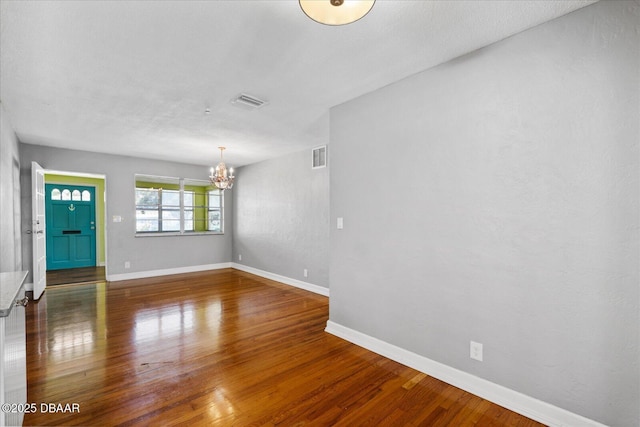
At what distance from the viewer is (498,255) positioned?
2.02m

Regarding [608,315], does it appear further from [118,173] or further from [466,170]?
[118,173]

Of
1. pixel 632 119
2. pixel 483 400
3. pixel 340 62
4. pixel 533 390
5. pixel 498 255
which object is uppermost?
pixel 340 62

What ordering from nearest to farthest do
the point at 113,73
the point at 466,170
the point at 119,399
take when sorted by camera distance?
the point at 119,399
the point at 466,170
the point at 113,73

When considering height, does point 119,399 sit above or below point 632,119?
below

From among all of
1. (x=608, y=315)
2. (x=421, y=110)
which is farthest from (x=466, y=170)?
(x=608, y=315)

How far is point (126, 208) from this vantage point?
5.79 meters

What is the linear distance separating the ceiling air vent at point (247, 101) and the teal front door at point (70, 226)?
6.64 m

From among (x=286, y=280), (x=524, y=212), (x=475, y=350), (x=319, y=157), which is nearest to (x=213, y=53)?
(x=524, y=212)

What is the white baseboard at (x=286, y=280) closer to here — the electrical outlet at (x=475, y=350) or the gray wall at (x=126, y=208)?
the gray wall at (x=126, y=208)

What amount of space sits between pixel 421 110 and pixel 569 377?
7.06 feet

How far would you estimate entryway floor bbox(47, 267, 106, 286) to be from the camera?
18.1 ft

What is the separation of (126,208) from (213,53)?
4.97m

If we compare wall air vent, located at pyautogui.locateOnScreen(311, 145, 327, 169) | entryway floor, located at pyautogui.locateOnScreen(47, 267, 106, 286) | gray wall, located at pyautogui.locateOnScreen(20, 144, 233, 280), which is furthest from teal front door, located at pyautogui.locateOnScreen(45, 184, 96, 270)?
wall air vent, located at pyautogui.locateOnScreen(311, 145, 327, 169)

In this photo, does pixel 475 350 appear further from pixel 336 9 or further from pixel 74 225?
pixel 74 225
